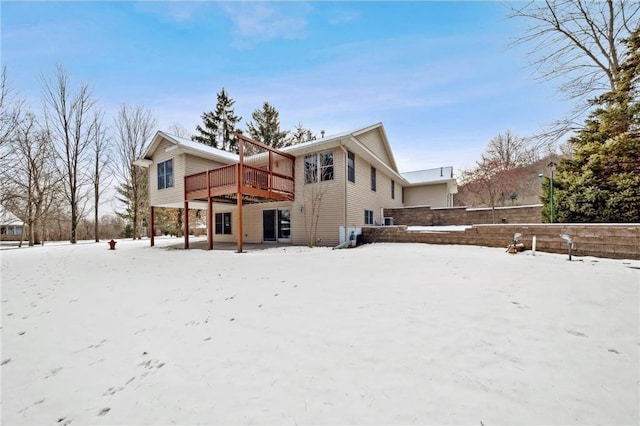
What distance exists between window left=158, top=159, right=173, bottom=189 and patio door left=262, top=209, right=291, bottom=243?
17.6ft

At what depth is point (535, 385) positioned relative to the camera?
196cm

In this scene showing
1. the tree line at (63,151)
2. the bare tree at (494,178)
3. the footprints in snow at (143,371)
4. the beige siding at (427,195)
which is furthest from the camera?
the beige siding at (427,195)

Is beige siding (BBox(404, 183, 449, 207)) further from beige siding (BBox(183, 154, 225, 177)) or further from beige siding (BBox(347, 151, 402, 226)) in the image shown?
beige siding (BBox(183, 154, 225, 177))

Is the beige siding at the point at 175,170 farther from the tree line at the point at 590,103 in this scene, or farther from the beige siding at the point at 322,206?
the tree line at the point at 590,103

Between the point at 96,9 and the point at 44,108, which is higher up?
the point at 44,108

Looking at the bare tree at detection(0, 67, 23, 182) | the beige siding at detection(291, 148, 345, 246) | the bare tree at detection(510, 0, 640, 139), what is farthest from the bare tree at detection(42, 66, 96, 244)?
the bare tree at detection(510, 0, 640, 139)

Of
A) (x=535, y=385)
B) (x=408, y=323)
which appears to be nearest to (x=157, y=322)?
(x=408, y=323)

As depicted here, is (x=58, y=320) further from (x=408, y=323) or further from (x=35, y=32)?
(x=35, y=32)

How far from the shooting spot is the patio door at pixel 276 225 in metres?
13.0

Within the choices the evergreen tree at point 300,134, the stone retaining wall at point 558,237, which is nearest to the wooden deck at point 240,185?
the stone retaining wall at point 558,237

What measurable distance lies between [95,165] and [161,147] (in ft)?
34.8

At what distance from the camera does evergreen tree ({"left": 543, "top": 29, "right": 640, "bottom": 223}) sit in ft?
22.6

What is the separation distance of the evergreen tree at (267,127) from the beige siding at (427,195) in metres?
14.8

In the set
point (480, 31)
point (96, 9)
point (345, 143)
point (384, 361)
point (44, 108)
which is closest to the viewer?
point (384, 361)
